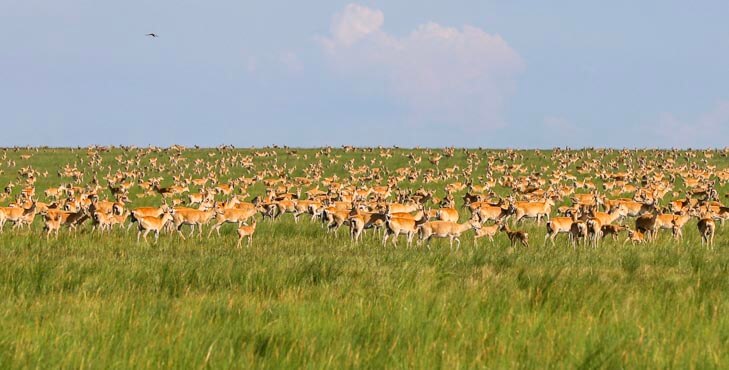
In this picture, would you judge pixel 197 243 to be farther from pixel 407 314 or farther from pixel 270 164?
pixel 270 164

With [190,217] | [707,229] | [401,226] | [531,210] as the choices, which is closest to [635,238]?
[707,229]

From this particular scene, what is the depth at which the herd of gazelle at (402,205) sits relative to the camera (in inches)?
891

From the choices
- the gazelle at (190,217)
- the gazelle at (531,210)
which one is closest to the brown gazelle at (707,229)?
the gazelle at (531,210)

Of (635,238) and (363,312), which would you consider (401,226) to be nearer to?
(635,238)

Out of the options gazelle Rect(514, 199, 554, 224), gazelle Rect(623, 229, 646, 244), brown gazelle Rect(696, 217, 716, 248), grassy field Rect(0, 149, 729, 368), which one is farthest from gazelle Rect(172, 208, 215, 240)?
brown gazelle Rect(696, 217, 716, 248)

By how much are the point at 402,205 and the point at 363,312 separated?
21.4 m

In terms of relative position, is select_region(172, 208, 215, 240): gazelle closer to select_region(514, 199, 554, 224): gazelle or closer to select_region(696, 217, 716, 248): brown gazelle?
select_region(514, 199, 554, 224): gazelle

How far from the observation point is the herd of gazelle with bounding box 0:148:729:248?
22.6 meters

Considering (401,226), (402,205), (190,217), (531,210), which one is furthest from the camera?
(531,210)

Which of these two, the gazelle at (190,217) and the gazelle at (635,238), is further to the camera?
the gazelle at (190,217)

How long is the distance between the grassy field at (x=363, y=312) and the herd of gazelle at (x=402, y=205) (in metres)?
5.87

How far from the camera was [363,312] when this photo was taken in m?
9.18

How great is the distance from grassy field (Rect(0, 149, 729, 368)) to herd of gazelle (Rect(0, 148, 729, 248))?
19.3 feet

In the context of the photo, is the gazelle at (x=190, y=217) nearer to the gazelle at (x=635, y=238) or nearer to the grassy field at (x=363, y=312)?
the grassy field at (x=363, y=312)
